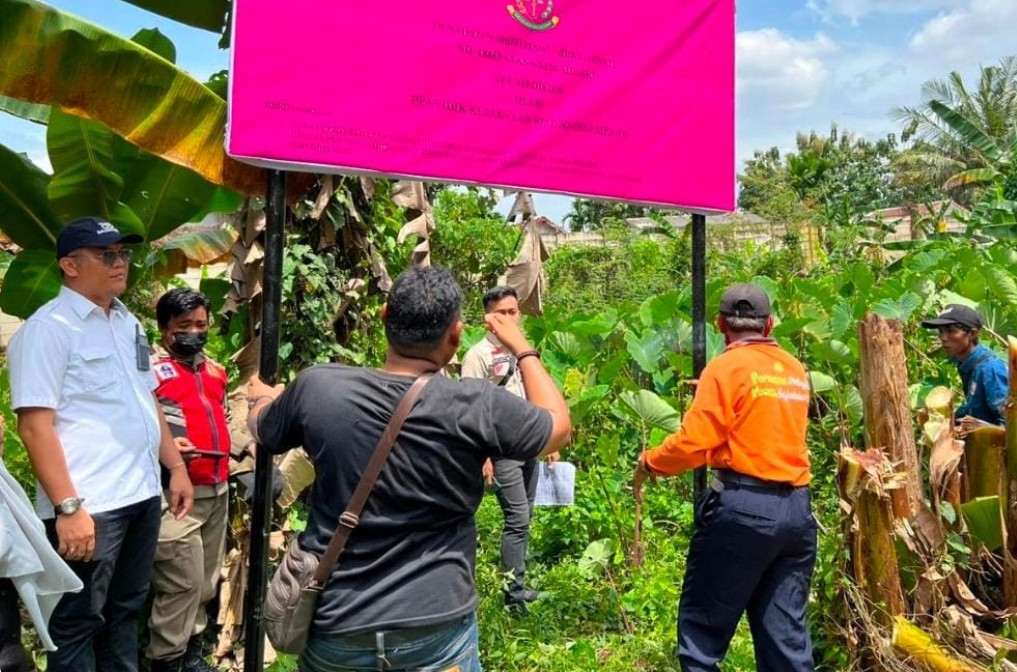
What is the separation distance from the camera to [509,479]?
4293mm

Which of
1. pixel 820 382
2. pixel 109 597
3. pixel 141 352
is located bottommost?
pixel 109 597

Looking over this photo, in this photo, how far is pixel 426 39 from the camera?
2973 mm

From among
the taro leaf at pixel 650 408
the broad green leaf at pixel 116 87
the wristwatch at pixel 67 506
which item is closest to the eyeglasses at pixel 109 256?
the broad green leaf at pixel 116 87

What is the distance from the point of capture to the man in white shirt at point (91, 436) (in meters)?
2.57

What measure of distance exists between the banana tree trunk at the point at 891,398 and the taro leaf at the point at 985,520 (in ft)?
0.74

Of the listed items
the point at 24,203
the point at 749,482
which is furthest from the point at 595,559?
the point at 24,203

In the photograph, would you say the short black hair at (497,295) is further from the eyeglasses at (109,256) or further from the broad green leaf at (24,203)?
the broad green leaf at (24,203)

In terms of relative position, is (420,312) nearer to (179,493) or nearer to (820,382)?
(179,493)

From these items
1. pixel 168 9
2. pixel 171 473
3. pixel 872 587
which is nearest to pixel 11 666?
pixel 171 473

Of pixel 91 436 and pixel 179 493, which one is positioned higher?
pixel 91 436

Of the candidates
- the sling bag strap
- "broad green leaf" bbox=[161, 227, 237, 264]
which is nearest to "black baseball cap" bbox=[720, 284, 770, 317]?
the sling bag strap

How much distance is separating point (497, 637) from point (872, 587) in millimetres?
1695

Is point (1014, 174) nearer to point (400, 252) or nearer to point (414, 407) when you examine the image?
point (400, 252)

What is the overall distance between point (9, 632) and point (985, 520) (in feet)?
12.0
